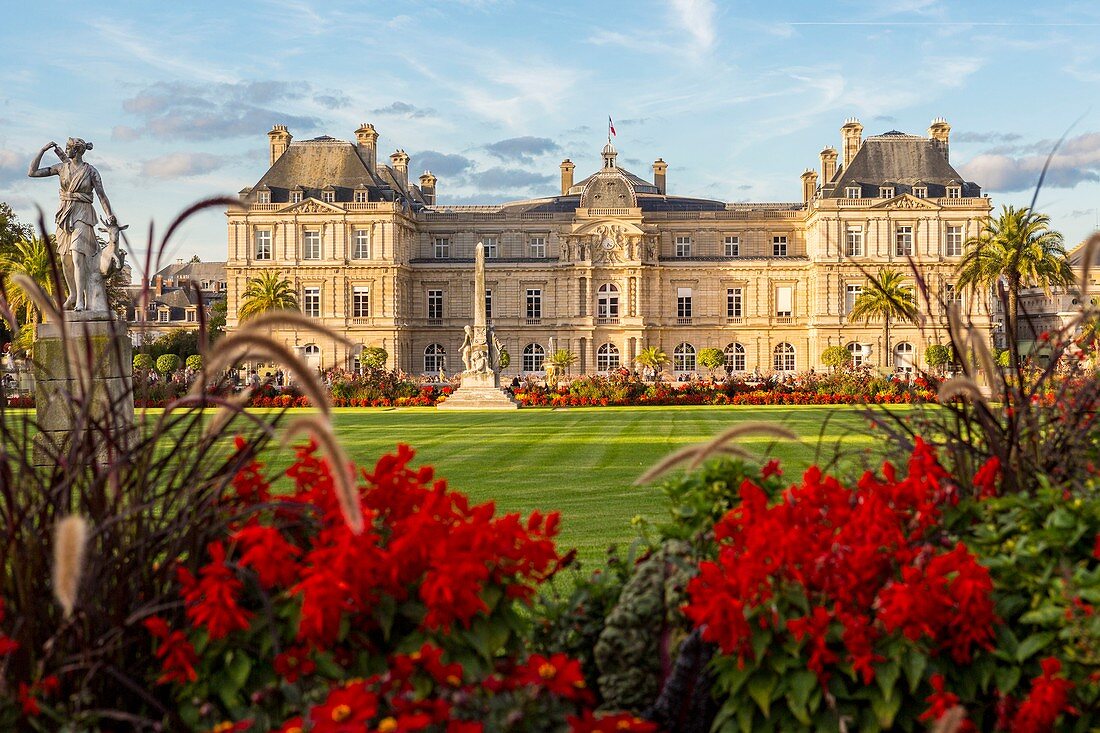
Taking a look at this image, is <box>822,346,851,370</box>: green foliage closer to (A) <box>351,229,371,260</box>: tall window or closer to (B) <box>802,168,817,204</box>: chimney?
(B) <box>802,168,817,204</box>: chimney

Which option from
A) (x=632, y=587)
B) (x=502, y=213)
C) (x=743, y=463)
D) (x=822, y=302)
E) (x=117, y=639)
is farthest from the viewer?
(x=502, y=213)

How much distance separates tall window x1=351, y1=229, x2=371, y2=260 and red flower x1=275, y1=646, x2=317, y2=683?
219ft

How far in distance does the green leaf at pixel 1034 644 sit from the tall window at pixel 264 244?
225 ft

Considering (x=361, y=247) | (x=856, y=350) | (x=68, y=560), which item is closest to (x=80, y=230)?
(x=68, y=560)

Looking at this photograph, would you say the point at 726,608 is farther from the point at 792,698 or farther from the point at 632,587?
the point at 632,587

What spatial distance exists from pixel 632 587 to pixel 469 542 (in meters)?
1.00

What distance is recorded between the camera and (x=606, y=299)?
7131cm

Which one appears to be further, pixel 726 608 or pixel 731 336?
pixel 731 336

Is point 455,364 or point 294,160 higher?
point 294,160

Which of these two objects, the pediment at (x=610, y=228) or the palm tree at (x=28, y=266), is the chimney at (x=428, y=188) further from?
the palm tree at (x=28, y=266)

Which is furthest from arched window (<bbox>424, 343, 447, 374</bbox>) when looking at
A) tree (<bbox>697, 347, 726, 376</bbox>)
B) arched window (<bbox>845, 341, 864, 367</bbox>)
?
arched window (<bbox>845, 341, 864, 367</bbox>)

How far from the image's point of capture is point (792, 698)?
3.89m

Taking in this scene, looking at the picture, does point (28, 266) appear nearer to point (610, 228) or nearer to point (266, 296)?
point (266, 296)

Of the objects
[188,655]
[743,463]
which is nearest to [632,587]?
[743,463]
